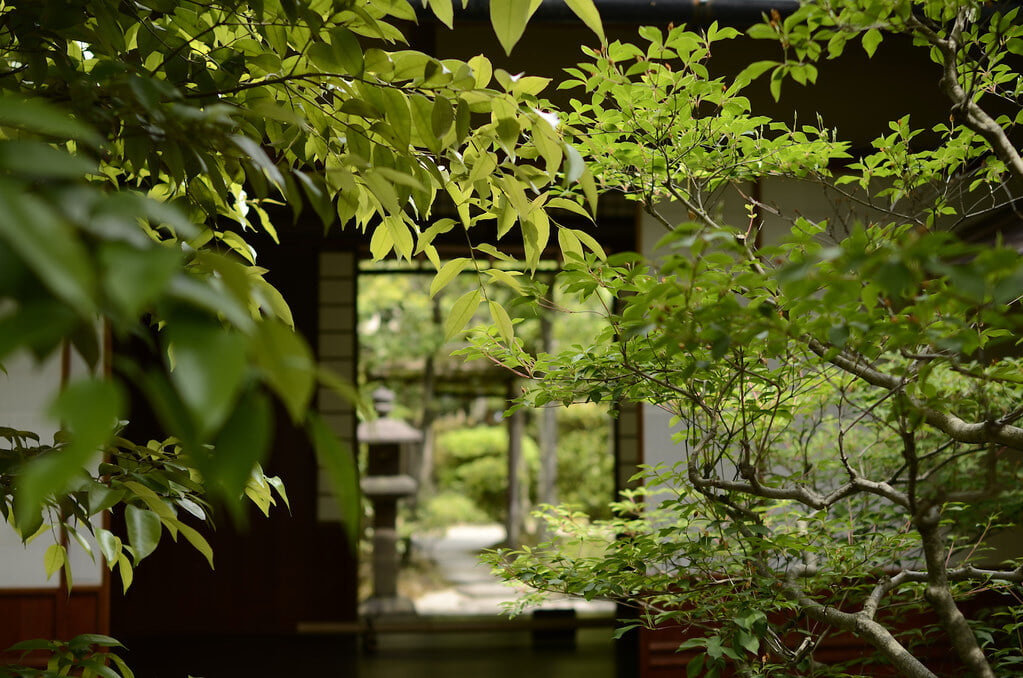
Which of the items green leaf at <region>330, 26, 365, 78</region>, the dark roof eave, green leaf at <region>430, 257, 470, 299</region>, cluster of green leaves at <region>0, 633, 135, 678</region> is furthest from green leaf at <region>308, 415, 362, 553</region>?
the dark roof eave

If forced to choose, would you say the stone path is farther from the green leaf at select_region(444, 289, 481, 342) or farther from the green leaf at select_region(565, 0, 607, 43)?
the green leaf at select_region(565, 0, 607, 43)

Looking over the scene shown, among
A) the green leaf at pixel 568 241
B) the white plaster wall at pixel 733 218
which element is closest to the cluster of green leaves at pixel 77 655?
the green leaf at pixel 568 241

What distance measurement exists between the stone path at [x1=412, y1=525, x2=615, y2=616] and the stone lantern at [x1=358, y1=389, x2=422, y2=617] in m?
1.13

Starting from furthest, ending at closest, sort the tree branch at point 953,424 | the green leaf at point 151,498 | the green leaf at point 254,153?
the tree branch at point 953,424 → the green leaf at point 151,498 → the green leaf at point 254,153

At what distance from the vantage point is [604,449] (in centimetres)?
1079

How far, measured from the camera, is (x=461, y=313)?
112 cm

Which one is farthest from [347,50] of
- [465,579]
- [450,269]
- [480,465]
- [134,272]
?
[480,465]

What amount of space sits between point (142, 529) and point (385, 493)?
6.02 meters

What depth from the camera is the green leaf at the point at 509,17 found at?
72 cm

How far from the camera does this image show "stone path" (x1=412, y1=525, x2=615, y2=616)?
8539mm

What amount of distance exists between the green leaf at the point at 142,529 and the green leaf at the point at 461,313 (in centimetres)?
45

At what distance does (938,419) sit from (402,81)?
3.39 ft

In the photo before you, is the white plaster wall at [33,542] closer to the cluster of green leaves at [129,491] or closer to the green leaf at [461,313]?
the cluster of green leaves at [129,491]

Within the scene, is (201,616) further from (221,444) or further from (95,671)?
(221,444)
